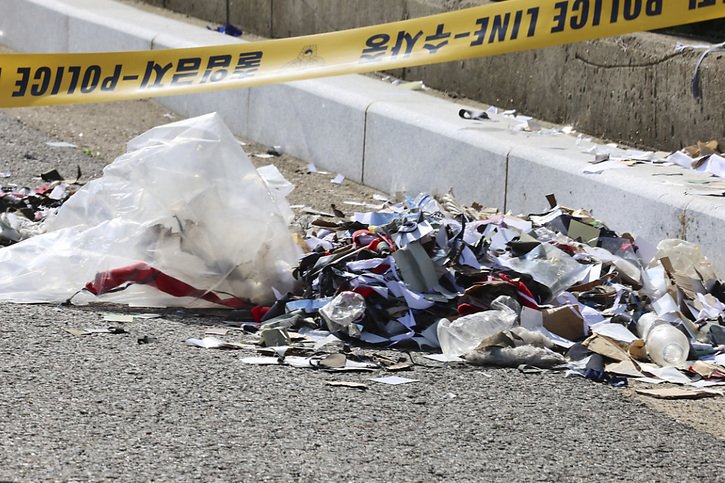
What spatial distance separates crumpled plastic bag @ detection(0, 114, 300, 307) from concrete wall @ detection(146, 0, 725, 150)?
9.07 ft

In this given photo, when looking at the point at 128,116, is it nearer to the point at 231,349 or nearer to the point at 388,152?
the point at 388,152

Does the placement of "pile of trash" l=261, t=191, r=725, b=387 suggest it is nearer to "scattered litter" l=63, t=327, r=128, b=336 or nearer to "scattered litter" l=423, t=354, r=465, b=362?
"scattered litter" l=423, t=354, r=465, b=362

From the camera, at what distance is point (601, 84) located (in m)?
8.30

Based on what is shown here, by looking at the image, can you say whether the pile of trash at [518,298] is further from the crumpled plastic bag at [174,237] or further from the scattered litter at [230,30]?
the scattered litter at [230,30]

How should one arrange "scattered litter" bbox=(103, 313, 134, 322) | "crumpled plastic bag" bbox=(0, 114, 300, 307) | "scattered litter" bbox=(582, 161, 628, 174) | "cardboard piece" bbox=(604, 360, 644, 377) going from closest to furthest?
"cardboard piece" bbox=(604, 360, 644, 377), "scattered litter" bbox=(103, 313, 134, 322), "crumpled plastic bag" bbox=(0, 114, 300, 307), "scattered litter" bbox=(582, 161, 628, 174)

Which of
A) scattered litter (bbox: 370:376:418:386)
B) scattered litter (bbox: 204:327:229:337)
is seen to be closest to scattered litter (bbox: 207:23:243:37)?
scattered litter (bbox: 204:327:229:337)

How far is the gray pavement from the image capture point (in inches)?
157

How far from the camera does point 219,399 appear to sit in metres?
4.56

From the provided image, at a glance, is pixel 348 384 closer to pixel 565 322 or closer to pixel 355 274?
pixel 355 274

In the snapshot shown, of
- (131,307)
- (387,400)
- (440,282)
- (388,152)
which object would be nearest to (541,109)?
(388,152)

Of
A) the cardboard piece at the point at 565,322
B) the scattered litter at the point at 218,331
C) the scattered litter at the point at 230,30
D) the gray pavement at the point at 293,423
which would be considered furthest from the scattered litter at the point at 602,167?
the scattered litter at the point at 230,30

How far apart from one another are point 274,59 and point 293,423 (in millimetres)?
3657

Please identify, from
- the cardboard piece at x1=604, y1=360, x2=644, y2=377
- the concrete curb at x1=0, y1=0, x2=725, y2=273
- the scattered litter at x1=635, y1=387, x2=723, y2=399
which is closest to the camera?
the scattered litter at x1=635, y1=387, x2=723, y2=399

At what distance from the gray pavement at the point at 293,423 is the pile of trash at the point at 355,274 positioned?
1.15 feet
